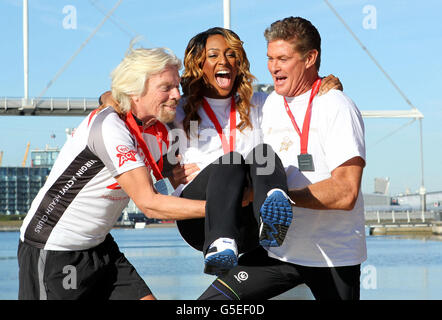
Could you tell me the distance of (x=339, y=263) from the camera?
4.22m

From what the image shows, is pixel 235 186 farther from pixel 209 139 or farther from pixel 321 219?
pixel 209 139

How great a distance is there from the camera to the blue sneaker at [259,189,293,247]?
3.59 meters

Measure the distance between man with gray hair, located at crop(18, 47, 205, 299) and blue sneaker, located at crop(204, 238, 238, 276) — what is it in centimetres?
58

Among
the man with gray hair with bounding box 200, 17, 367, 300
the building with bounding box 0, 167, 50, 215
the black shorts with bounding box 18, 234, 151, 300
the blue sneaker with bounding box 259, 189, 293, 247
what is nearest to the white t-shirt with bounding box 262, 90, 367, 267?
the man with gray hair with bounding box 200, 17, 367, 300

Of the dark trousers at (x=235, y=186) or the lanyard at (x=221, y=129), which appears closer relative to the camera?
the dark trousers at (x=235, y=186)

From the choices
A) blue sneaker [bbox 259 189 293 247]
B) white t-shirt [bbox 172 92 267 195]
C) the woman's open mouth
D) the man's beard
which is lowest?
blue sneaker [bbox 259 189 293 247]

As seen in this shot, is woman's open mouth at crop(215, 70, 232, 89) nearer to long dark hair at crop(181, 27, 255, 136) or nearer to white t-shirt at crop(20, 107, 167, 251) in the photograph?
long dark hair at crop(181, 27, 255, 136)

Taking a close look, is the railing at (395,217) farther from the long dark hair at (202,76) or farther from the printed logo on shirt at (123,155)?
the printed logo on shirt at (123,155)

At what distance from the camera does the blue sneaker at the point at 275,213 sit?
11.8 feet

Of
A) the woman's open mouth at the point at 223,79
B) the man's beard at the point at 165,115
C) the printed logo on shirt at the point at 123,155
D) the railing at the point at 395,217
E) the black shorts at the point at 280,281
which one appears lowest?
the railing at the point at 395,217

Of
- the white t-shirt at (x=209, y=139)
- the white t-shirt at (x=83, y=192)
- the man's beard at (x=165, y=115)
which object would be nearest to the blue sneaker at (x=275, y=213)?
the white t-shirt at (x=83, y=192)

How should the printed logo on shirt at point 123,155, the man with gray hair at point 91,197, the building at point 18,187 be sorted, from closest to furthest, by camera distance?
the printed logo on shirt at point 123,155 < the man with gray hair at point 91,197 < the building at point 18,187

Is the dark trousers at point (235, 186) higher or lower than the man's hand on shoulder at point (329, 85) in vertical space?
lower

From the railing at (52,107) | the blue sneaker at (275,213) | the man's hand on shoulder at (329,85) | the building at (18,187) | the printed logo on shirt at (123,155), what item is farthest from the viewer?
the building at (18,187)
